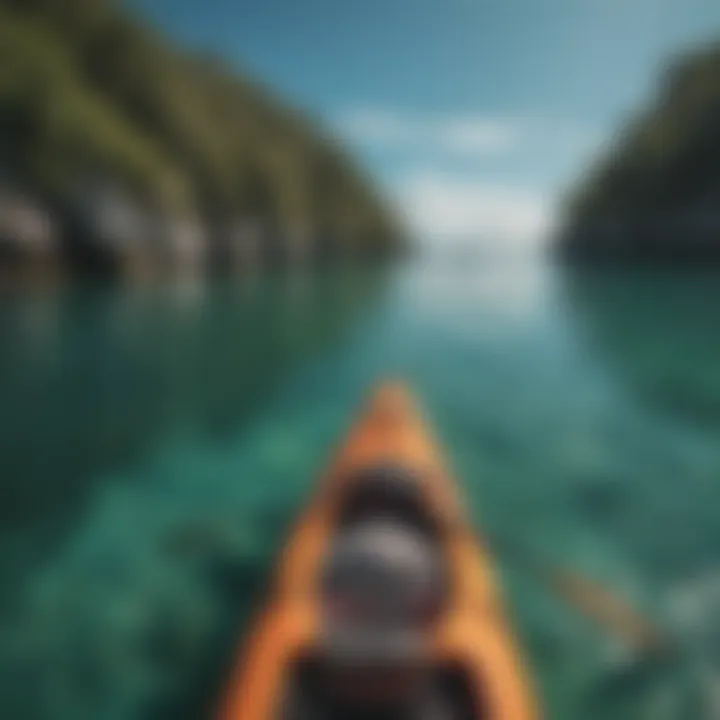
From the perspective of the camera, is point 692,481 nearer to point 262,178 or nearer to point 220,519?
point 220,519

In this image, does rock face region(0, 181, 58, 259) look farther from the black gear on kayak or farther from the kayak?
the black gear on kayak

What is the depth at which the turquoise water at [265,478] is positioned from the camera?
203 centimetres

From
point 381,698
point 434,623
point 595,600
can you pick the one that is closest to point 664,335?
point 595,600

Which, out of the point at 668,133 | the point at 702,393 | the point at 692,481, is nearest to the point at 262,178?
the point at 668,133

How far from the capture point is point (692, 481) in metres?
3.67

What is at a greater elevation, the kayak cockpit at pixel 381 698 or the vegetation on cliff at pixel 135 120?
the vegetation on cliff at pixel 135 120

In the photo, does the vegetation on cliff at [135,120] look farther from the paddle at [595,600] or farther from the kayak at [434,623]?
the paddle at [595,600]

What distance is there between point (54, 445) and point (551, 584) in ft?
8.28

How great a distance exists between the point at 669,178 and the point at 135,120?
12.0 m

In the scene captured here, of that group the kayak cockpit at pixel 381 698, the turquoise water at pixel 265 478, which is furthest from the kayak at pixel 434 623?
the turquoise water at pixel 265 478

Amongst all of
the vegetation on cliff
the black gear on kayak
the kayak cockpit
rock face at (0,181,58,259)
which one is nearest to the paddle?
the black gear on kayak

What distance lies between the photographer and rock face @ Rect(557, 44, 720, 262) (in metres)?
16.9

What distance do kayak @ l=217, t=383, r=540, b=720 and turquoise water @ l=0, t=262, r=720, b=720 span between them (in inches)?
10.3

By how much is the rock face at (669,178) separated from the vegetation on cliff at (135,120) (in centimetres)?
800
